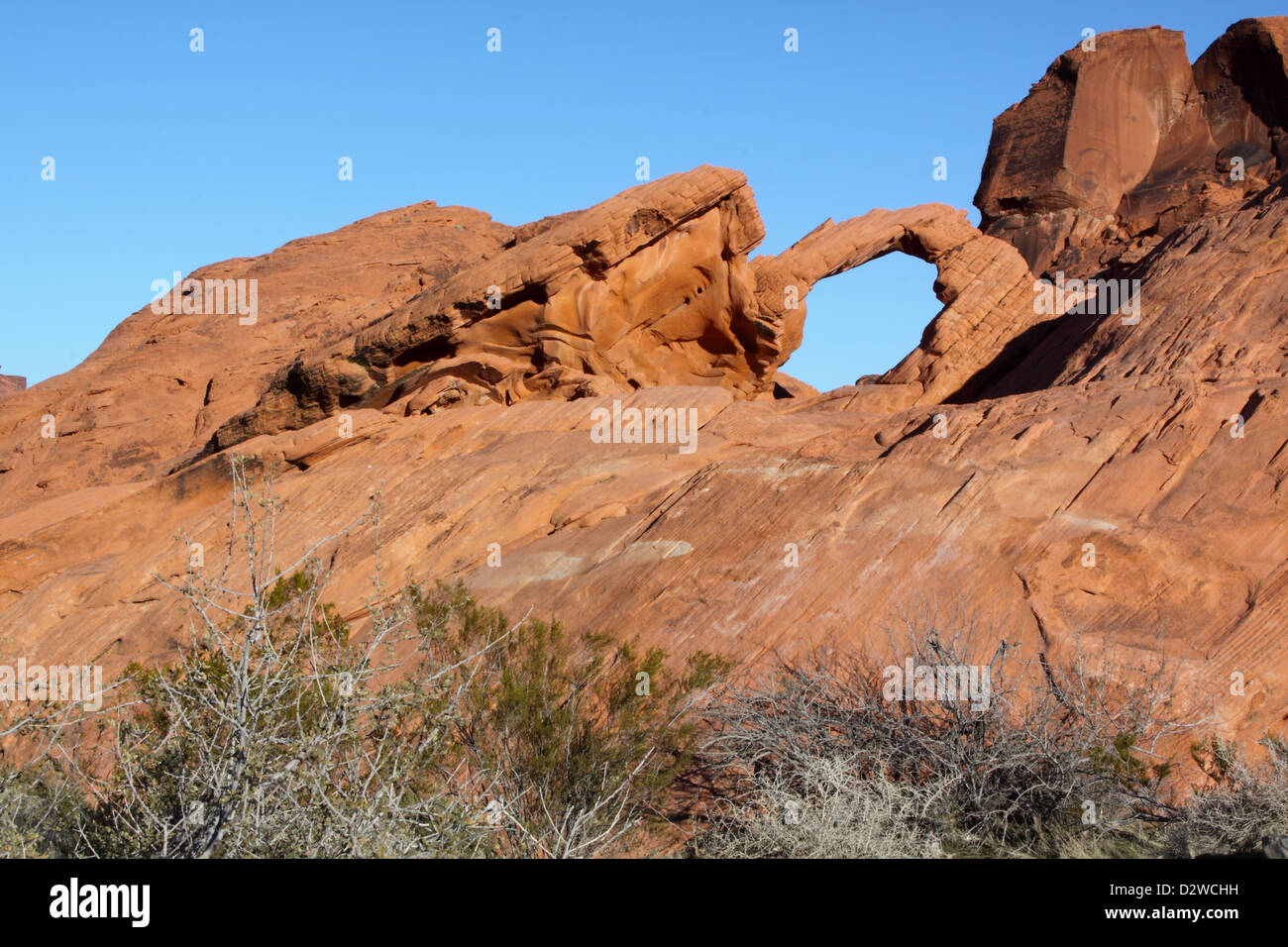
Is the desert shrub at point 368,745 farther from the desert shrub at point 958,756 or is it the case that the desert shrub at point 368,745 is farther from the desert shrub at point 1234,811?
the desert shrub at point 1234,811

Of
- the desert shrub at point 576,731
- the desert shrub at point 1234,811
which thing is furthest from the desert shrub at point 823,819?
the desert shrub at point 1234,811

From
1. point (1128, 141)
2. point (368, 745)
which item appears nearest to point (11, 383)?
point (1128, 141)

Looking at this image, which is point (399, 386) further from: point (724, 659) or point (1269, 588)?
point (1269, 588)

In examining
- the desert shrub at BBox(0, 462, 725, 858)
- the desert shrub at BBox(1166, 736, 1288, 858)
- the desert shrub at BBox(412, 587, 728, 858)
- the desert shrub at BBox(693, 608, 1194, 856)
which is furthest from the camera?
the desert shrub at BBox(412, 587, 728, 858)

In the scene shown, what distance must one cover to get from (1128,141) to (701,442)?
71.1 ft

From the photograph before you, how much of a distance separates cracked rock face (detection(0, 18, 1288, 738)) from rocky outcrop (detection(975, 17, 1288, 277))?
0.91 meters

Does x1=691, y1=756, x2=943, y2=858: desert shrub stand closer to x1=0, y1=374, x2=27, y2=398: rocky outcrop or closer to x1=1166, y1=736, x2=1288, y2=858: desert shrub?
x1=1166, y1=736, x2=1288, y2=858: desert shrub

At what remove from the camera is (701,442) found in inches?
524

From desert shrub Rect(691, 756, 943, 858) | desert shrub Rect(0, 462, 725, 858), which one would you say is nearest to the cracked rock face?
desert shrub Rect(0, 462, 725, 858)

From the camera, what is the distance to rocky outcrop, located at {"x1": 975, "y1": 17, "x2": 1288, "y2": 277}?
27703mm

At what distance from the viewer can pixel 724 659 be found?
29.1ft

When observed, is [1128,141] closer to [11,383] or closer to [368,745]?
[368,745]
